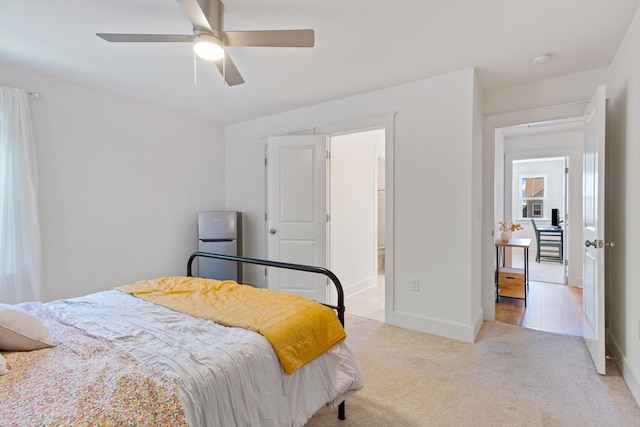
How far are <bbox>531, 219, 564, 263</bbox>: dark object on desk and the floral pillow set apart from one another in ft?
26.5

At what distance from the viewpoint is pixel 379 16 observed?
2012mm

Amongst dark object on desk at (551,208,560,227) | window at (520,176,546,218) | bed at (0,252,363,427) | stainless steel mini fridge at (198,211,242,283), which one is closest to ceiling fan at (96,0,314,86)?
bed at (0,252,363,427)

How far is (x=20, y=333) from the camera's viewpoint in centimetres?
127

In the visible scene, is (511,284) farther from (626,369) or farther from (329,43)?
(329,43)

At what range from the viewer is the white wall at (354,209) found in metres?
4.09

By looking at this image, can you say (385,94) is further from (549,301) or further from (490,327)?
(549,301)

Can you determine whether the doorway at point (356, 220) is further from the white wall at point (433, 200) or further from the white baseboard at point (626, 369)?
the white baseboard at point (626, 369)

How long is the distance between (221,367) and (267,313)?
0.47 meters

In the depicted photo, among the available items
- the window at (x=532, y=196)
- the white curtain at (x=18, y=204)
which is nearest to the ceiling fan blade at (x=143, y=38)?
the white curtain at (x=18, y=204)

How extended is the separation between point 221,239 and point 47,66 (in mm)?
2426

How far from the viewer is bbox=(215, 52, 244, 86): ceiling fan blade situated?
204 centimetres

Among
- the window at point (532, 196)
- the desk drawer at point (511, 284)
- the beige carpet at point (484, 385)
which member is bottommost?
the beige carpet at point (484, 385)

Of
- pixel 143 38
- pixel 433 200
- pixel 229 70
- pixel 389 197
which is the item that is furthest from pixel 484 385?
pixel 143 38

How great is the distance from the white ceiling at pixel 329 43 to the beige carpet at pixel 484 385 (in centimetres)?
246
